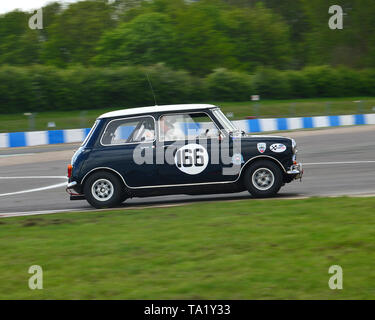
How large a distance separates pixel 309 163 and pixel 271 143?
226 inches

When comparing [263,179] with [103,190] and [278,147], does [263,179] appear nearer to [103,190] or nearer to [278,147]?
[278,147]

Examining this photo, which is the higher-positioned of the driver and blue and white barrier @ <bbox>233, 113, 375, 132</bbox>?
blue and white barrier @ <bbox>233, 113, 375, 132</bbox>

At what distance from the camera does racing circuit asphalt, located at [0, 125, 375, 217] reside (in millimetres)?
11562

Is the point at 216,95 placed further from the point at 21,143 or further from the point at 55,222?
the point at 55,222

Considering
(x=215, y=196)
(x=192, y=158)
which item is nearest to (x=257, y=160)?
(x=192, y=158)

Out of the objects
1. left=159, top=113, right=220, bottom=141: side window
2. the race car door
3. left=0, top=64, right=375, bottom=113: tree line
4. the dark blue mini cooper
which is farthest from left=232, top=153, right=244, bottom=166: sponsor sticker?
left=0, top=64, right=375, bottom=113: tree line

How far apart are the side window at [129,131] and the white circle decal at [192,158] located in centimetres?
61

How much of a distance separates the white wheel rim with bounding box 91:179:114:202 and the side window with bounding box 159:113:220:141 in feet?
3.97

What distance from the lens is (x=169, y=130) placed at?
35.7ft

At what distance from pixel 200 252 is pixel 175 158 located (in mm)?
3795

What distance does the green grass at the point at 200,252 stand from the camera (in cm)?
592

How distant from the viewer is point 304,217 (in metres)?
8.54

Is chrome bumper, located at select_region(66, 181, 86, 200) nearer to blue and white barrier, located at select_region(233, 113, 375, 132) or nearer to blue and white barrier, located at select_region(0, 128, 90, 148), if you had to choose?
blue and white barrier, located at select_region(0, 128, 90, 148)

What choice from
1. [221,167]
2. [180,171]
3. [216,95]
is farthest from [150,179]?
[216,95]
